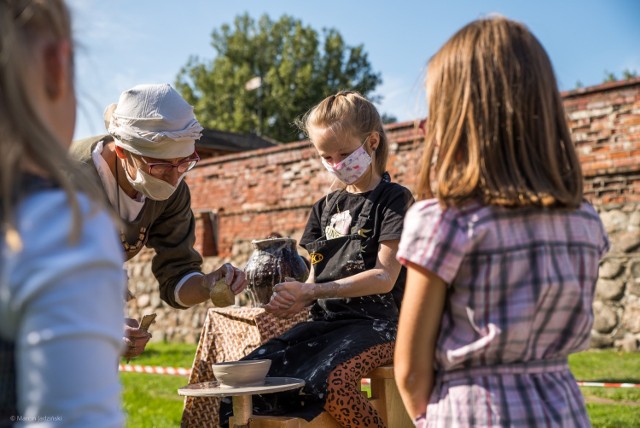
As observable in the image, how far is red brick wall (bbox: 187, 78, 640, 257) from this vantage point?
839 centimetres

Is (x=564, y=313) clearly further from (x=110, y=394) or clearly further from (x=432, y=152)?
(x=110, y=394)

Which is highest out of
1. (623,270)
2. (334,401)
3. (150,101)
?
(150,101)

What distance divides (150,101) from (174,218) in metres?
0.66

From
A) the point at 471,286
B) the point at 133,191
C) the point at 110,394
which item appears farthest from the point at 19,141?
the point at 133,191

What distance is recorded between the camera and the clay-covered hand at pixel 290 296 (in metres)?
3.06

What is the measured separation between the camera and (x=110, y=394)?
2.92 feet

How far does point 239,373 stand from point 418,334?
1.28 metres

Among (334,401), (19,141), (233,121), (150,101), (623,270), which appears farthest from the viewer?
(233,121)

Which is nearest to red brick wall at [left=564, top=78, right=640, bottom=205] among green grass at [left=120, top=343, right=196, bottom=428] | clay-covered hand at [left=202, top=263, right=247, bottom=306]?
green grass at [left=120, top=343, right=196, bottom=428]

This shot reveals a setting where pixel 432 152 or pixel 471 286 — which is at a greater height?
pixel 432 152

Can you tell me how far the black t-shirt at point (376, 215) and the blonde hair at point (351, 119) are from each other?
0.21m

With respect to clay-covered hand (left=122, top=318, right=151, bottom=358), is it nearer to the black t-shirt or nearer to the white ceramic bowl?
the white ceramic bowl

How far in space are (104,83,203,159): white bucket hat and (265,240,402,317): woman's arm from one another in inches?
30.7

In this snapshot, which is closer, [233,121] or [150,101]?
[150,101]
